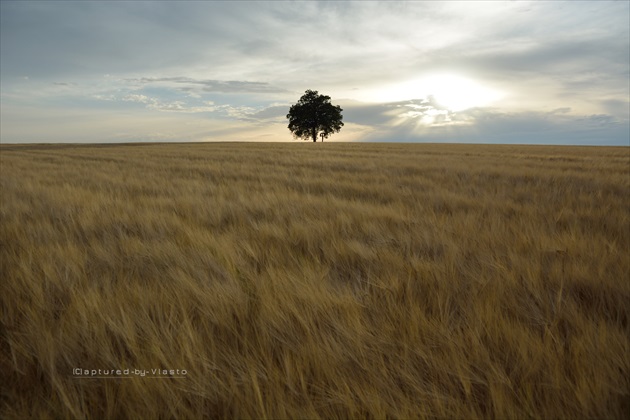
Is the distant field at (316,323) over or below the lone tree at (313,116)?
below

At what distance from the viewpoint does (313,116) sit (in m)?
49.7

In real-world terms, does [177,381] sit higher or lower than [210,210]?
lower

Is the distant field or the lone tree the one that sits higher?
the lone tree

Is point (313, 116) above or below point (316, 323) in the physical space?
above

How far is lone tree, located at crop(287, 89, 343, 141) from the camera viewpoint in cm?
4953

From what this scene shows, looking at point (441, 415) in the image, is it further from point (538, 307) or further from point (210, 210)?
point (210, 210)

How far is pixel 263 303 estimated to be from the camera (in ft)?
4.05

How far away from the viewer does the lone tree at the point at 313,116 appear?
49531 millimetres

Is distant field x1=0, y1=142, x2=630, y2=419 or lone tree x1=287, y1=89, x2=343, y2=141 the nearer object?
distant field x1=0, y1=142, x2=630, y2=419

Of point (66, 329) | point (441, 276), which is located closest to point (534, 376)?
point (441, 276)

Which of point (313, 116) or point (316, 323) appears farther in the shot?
point (313, 116)

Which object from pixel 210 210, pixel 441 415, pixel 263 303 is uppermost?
pixel 210 210

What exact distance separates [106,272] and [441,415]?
1606 mm

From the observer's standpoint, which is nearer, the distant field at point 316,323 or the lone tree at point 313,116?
the distant field at point 316,323
